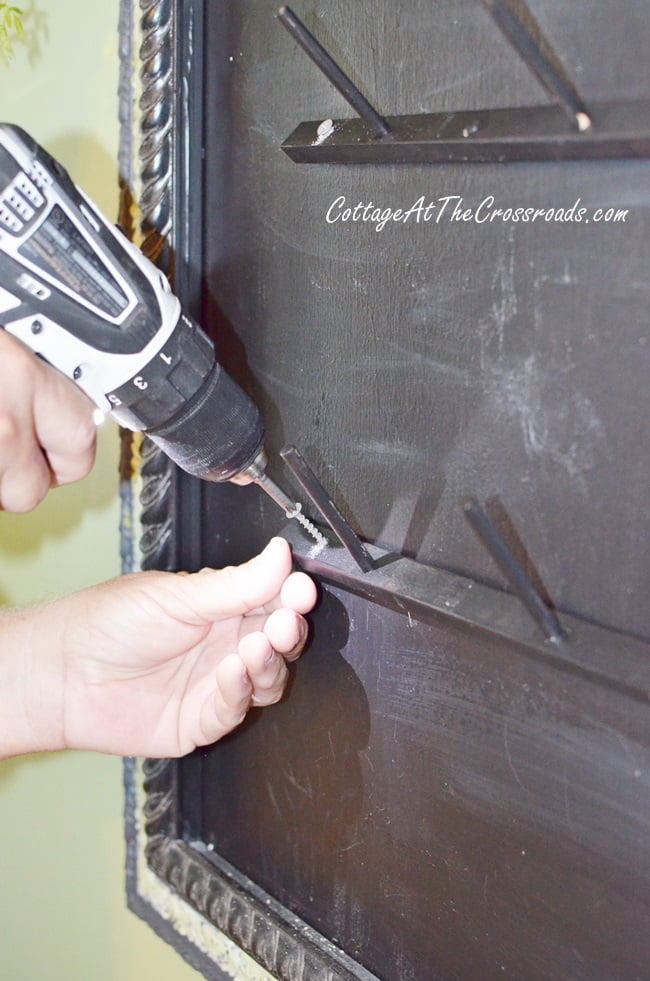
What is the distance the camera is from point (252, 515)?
0.60m

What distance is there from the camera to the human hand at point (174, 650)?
0.52 meters

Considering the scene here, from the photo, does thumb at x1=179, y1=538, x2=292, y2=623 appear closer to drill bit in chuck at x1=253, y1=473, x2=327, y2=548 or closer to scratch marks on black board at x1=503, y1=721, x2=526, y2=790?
drill bit in chuck at x1=253, y1=473, x2=327, y2=548

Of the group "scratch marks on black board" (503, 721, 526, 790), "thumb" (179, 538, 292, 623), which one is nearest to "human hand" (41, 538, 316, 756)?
"thumb" (179, 538, 292, 623)

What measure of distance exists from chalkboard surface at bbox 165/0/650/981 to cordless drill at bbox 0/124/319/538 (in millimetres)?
67

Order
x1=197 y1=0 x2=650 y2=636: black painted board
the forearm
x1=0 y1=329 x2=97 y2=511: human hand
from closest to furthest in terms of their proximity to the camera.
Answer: x1=197 y1=0 x2=650 y2=636: black painted board
x1=0 y1=329 x2=97 y2=511: human hand
the forearm

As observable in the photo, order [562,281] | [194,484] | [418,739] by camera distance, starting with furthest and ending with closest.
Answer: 1. [194,484]
2. [418,739]
3. [562,281]

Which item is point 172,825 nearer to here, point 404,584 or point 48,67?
point 404,584

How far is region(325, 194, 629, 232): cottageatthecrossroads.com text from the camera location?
383mm

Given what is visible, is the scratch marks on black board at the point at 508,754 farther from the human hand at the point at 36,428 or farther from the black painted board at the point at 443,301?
the human hand at the point at 36,428

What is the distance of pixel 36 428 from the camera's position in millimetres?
528

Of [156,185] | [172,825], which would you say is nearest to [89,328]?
[156,185]

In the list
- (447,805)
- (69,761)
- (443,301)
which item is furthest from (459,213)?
(69,761)

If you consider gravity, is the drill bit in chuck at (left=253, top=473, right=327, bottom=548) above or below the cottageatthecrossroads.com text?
below

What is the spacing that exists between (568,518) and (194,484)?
0.30m
